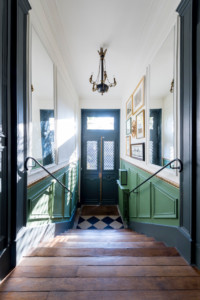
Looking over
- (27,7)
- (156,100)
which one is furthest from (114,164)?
(27,7)

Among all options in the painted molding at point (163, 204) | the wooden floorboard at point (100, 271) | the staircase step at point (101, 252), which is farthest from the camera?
the painted molding at point (163, 204)

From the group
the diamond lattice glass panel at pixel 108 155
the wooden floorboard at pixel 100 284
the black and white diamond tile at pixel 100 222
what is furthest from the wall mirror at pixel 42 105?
the diamond lattice glass panel at pixel 108 155

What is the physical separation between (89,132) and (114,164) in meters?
1.37

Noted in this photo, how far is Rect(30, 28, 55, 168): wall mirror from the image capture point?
156 cm

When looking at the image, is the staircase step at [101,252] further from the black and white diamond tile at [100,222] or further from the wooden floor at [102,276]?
the black and white diamond tile at [100,222]

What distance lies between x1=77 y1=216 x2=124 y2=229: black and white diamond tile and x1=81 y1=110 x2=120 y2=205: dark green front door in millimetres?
841

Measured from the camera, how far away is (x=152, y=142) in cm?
→ 204

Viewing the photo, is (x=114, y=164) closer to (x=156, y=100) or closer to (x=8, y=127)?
(x=156, y=100)

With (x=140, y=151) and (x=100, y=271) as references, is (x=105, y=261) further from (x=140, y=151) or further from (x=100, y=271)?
(x=140, y=151)

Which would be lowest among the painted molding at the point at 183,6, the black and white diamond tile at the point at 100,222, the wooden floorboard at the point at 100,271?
the black and white diamond tile at the point at 100,222

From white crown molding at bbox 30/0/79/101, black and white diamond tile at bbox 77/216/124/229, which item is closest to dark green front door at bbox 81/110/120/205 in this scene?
black and white diamond tile at bbox 77/216/124/229

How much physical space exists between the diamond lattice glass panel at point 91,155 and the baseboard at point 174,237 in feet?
9.52

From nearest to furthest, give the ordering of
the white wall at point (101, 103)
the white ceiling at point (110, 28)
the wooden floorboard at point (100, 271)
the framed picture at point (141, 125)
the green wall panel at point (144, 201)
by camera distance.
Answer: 1. the wooden floorboard at point (100, 271)
2. the white ceiling at point (110, 28)
3. the green wall panel at point (144, 201)
4. the framed picture at point (141, 125)
5. the white wall at point (101, 103)

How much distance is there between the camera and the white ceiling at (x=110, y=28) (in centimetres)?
168
